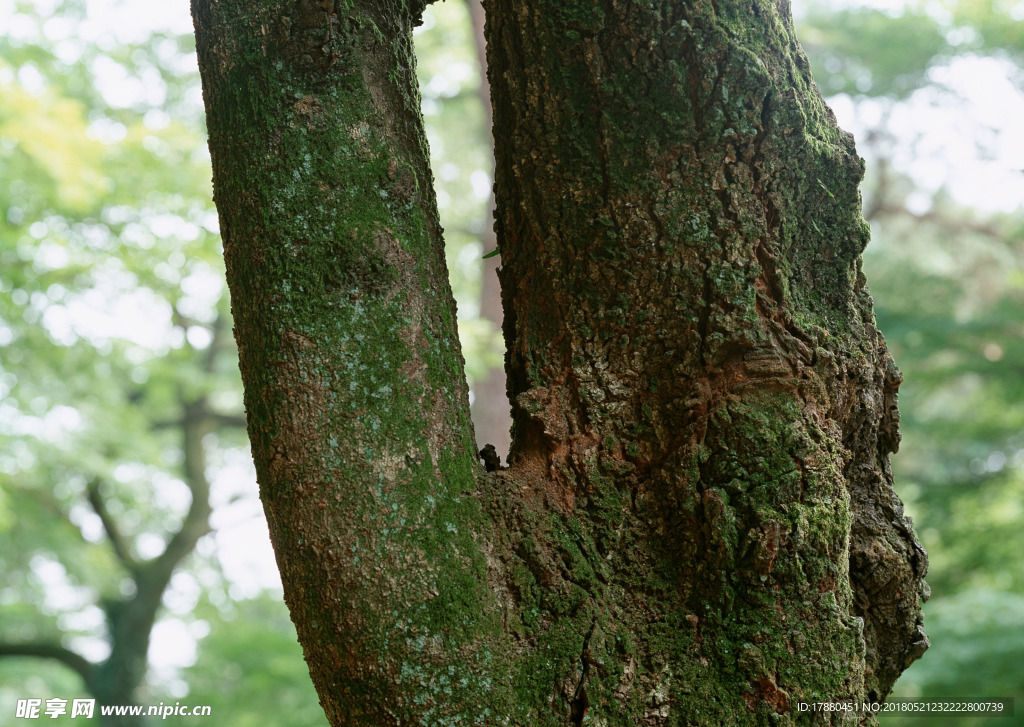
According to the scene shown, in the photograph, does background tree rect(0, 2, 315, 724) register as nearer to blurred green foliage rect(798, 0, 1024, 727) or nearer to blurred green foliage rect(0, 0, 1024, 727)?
blurred green foliage rect(0, 0, 1024, 727)

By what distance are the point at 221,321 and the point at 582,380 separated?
11.7 meters

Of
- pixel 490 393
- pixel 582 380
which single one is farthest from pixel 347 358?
pixel 490 393

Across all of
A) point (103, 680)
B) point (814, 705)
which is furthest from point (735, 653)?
point (103, 680)

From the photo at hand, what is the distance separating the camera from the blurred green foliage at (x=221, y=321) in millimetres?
6160

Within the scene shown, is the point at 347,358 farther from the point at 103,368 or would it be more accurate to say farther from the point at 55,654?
the point at 55,654


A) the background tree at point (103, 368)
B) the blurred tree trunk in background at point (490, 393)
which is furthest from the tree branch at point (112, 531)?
the blurred tree trunk in background at point (490, 393)

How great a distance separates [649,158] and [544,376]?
1.54ft

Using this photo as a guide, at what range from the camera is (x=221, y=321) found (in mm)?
12180

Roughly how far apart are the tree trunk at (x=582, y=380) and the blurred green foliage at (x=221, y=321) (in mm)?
4397

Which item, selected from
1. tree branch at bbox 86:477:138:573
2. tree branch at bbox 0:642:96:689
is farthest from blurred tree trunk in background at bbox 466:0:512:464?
tree branch at bbox 0:642:96:689

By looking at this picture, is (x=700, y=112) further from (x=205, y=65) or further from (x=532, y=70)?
(x=205, y=65)

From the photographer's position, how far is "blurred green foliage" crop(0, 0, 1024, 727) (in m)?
6.16

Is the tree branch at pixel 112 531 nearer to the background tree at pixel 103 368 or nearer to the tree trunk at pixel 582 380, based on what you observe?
the background tree at pixel 103 368

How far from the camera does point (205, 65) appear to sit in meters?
1.47
